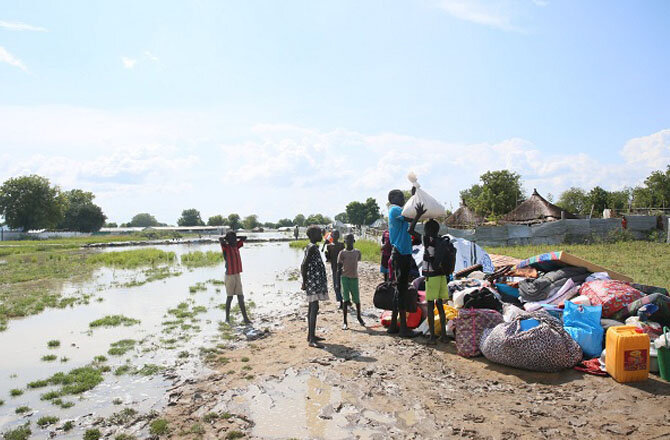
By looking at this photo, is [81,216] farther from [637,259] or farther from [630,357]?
[630,357]

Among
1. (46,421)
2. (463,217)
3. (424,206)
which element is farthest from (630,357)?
(463,217)

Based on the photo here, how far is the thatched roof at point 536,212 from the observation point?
33312 millimetres

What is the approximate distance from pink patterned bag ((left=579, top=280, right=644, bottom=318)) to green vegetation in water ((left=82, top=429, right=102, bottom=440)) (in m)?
6.32

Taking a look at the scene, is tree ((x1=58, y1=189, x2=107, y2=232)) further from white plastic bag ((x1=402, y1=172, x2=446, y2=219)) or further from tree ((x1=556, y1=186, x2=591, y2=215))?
white plastic bag ((x1=402, y1=172, x2=446, y2=219))

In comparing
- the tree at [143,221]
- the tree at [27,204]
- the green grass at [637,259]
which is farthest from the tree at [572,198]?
the tree at [143,221]

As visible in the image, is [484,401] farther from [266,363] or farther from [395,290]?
[266,363]

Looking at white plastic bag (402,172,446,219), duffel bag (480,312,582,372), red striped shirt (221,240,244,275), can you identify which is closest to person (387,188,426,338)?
white plastic bag (402,172,446,219)

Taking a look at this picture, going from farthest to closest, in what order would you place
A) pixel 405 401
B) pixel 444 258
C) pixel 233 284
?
pixel 233 284
pixel 444 258
pixel 405 401

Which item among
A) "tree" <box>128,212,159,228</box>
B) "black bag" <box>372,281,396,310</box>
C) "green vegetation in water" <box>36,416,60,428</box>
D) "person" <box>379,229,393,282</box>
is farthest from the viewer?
"tree" <box>128,212,159,228</box>

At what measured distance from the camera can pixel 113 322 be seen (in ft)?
31.8

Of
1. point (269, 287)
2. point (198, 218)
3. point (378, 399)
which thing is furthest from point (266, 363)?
point (198, 218)

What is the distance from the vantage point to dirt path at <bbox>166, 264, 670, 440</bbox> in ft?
13.0

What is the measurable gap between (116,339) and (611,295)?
8530mm

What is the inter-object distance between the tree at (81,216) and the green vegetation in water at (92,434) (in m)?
104
